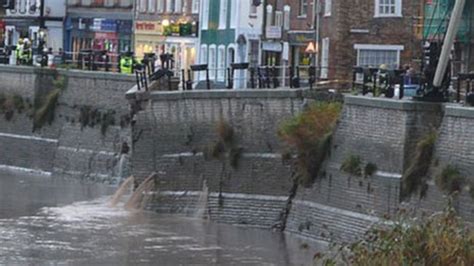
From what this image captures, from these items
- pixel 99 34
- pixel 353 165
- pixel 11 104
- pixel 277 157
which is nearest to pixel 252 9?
pixel 11 104

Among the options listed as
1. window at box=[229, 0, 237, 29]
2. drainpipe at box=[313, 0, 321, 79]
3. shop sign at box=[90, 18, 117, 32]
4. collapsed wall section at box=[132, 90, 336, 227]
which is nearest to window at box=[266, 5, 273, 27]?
window at box=[229, 0, 237, 29]

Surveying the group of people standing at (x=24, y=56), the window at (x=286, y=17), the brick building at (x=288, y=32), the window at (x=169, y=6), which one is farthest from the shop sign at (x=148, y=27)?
the window at (x=286, y=17)

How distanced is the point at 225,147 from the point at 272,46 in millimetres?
22727

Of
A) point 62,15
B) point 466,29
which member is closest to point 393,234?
point 466,29

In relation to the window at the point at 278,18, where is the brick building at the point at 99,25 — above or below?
below

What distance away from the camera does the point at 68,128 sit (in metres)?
56.4

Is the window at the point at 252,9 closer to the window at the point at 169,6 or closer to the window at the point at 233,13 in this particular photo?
the window at the point at 233,13

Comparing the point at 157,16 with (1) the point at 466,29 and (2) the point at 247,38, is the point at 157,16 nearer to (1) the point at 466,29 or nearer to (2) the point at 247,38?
(2) the point at 247,38

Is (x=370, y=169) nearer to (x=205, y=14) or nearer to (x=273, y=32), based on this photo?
(x=273, y=32)

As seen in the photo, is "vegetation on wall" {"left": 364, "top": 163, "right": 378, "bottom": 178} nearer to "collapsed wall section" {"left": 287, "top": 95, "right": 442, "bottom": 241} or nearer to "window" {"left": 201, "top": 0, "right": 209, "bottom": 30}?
"collapsed wall section" {"left": 287, "top": 95, "right": 442, "bottom": 241}

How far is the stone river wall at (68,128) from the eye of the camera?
53.7m

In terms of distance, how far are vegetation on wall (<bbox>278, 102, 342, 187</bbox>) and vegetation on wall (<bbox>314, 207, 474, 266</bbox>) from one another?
18.1 metres

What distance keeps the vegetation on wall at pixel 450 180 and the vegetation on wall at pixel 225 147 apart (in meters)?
8.79

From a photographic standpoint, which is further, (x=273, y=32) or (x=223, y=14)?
Answer: (x=223, y=14)
